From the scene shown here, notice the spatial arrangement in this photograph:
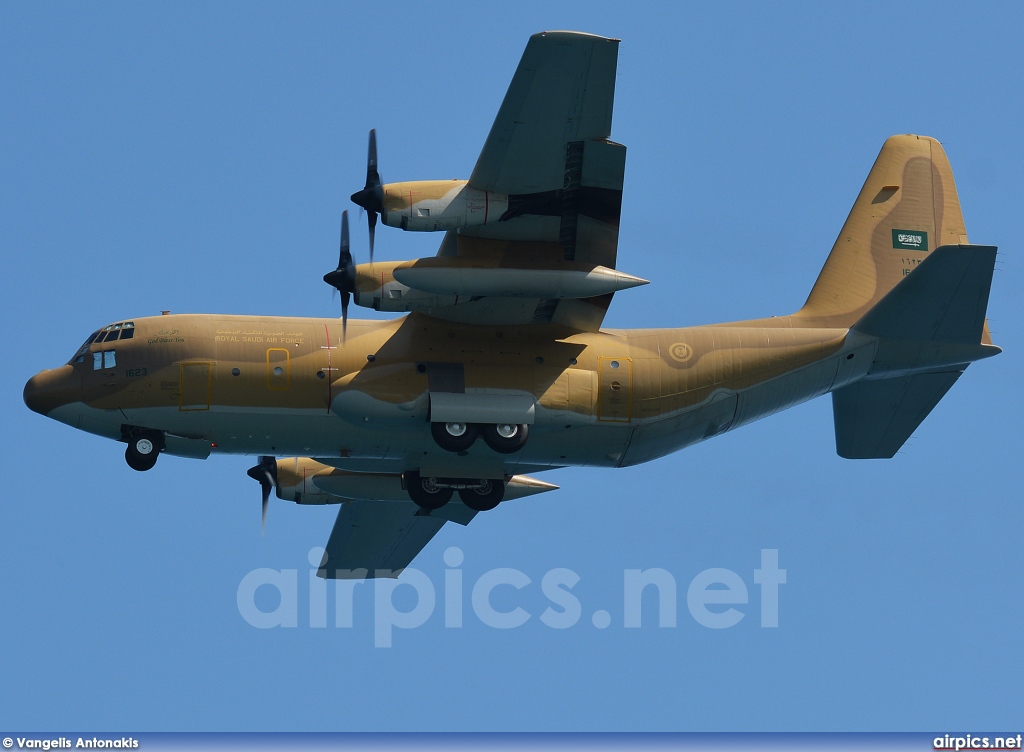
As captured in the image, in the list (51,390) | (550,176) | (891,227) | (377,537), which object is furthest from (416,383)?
(891,227)

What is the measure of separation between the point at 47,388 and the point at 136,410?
1506 mm

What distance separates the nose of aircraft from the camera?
25.3 m

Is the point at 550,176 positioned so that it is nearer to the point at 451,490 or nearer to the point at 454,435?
the point at 454,435

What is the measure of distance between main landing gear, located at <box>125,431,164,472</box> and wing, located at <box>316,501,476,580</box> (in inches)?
229

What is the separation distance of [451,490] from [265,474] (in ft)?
13.6

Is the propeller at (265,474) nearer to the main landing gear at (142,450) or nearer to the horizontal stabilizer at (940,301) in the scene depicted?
the main landing gear at (142,450)

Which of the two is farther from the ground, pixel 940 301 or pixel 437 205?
pixel 437 205

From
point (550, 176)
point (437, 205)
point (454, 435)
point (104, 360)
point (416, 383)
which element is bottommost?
point (454, 435)

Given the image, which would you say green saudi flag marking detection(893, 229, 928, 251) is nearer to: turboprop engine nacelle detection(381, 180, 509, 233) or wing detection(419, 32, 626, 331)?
wing detection(419, 32, 626, 331)

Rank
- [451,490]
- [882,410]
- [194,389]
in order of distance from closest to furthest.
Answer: [194,389], [451,490], [882,410]

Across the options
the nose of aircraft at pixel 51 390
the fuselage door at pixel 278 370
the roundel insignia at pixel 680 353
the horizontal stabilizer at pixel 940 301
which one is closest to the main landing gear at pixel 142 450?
the nose of aircraft at pixel 51 390

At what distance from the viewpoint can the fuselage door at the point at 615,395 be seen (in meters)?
26.0

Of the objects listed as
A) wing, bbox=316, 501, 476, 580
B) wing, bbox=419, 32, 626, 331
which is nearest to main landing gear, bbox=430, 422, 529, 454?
wing, bbox=419, 32, 626, 331

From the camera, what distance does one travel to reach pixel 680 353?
26484 millimetres
